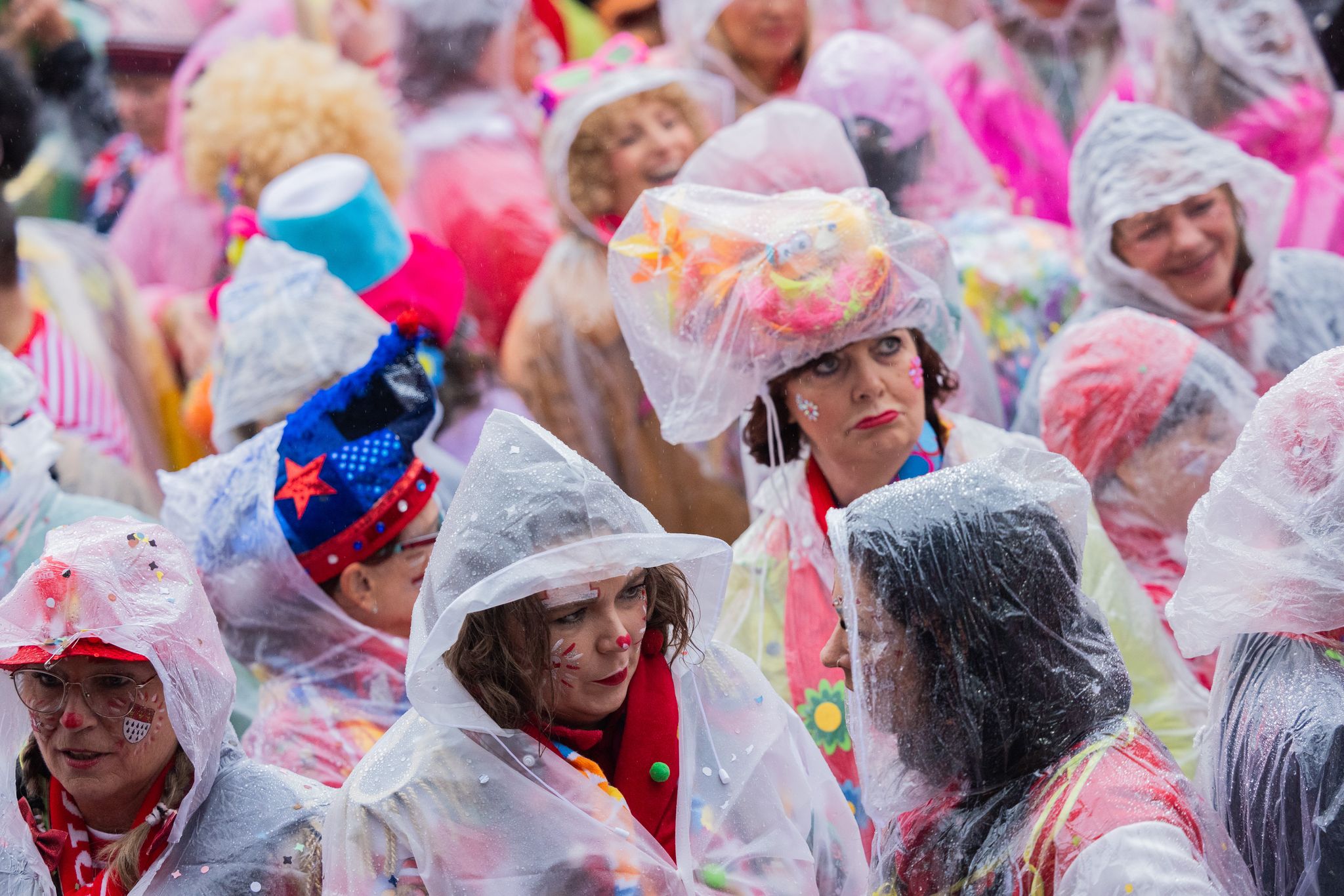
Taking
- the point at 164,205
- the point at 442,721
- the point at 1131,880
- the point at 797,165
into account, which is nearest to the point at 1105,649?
the point at 1131,880

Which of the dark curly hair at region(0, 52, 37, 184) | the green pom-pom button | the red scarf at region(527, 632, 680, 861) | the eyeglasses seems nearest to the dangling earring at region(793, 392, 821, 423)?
the red scarf at region(527, 632, 680, 861)

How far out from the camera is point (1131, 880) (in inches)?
68.7

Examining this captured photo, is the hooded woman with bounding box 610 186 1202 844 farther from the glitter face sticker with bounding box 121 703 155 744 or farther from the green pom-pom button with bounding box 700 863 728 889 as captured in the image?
the glitter face sticker with bounding box 121 703 155 744

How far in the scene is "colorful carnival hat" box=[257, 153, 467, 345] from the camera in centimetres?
430

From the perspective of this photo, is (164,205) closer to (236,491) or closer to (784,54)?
(784,54)

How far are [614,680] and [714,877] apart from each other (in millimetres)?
324

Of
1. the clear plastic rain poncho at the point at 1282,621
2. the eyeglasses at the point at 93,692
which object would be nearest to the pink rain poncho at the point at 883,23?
the clear plastic rain poncho at the point at 1282,621

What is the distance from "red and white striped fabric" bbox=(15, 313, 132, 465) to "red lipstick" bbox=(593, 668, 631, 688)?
2.66 m

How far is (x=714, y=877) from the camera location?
2.16 meters

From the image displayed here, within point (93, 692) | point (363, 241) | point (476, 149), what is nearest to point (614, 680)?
point (93, 692)

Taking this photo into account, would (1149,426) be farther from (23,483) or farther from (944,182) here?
(23,483)

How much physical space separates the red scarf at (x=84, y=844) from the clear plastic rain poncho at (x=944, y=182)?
8.90 ft

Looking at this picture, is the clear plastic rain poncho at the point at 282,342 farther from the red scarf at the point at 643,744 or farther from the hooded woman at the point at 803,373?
the red scarf at the point at 643,744

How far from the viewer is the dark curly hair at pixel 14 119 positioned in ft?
16.1
